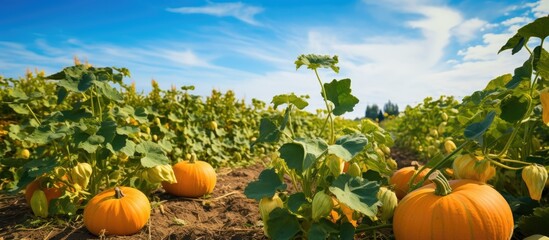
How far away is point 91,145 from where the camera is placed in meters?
2.31

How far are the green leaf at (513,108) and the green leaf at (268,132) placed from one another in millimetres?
1083

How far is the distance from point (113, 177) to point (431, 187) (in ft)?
7.49

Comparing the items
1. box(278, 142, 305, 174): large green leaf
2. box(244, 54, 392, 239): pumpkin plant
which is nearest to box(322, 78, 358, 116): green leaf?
box(244, 54, 392, 239): pumpkin plant

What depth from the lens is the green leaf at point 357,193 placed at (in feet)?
4.99

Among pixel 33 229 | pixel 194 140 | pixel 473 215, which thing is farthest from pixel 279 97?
pixel 194 140

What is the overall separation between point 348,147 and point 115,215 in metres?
1.60

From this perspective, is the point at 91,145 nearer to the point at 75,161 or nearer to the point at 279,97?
the point at 75,161

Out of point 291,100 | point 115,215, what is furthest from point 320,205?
point 115,215

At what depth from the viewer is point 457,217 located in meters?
1.64

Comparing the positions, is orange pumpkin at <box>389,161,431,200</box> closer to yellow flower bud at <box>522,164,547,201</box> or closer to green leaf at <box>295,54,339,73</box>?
yellow flower bud at <box>522,164,547,201</box>

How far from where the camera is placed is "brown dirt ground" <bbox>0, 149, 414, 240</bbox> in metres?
2.41

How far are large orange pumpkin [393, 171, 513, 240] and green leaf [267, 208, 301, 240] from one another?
489 mm

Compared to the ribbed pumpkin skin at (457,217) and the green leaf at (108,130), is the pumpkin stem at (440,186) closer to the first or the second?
the ribbed pumpkin skin at (457,217)

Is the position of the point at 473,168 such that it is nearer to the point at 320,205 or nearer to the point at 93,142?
the point at 320,205
